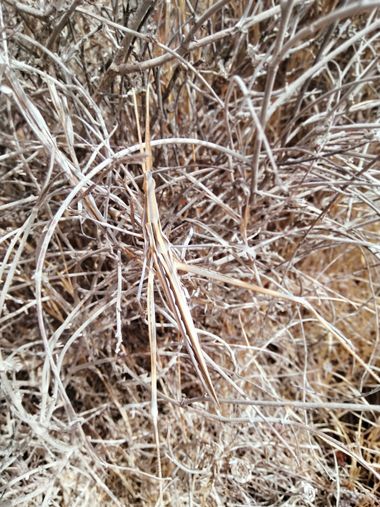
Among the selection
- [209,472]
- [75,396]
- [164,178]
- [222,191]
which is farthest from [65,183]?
[209,472]

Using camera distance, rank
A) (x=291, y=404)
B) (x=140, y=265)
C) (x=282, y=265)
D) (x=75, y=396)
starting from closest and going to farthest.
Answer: (x=291, y=404) → (x=140, y=265) → (x=282, y=265) → (x=75, y=396)

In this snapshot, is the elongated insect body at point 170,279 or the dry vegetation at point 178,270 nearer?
the elongated insect body at point 170,279

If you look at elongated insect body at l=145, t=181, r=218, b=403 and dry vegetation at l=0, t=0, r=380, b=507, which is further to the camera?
dry vegetation at l=0, t=0, r=380, b=507

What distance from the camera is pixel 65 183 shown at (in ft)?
2.85

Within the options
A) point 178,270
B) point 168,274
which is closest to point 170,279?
point 168,274

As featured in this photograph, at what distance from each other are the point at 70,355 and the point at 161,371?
0.16 metres

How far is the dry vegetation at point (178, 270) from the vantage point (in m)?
0.82

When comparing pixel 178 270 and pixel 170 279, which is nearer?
pixel 170 279

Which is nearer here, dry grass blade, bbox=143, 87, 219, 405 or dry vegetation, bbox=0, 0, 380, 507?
dry grass blade, bbox=143, 87, 219, 405

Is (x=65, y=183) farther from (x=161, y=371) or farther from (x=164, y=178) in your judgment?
(x=161, y=371)

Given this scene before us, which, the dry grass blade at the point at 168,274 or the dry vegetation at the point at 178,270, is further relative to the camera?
the dry vegetation at the point at 178,270

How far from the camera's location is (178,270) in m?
0.78

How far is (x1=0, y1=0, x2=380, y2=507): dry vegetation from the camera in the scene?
0.82 m

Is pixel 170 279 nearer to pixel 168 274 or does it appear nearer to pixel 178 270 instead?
pixel 168 274
